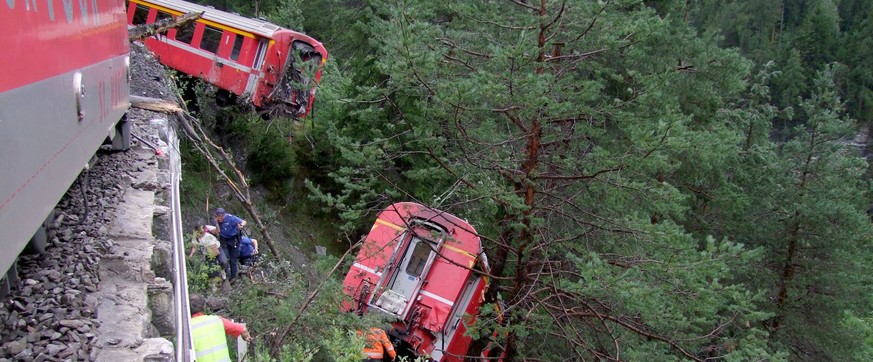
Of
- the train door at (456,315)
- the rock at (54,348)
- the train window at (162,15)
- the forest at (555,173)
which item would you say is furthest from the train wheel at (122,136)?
the train window at (162,15)

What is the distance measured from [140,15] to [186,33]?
1.71 meters

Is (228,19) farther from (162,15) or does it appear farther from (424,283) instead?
(424,283)

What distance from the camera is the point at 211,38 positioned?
595 inches

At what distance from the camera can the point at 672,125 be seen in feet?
20.5

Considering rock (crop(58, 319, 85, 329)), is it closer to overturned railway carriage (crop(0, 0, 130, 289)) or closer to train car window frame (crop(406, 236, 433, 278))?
overturned railway carriage (crop(0, 0, 130, 289))

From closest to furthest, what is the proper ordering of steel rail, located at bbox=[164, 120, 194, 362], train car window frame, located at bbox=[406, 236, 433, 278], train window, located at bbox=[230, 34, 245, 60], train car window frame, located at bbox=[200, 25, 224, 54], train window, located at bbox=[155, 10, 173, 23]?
steel rail, located at bbox=[164, 120, 194, 362]
train car window frame, located at bbox=[406, 236, 433, 278]
train window, located at bbox=[230, 34, 245, 60]
train car window frame, located at bbox=[200, 25, 224, 54]
train window, located at bbox=[155, 10, 173, 23]

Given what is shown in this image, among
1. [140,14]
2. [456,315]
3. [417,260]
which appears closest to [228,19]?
[140,14]

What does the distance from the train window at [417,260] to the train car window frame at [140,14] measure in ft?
34.3

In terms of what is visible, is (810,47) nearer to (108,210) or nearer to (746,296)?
(746,296)

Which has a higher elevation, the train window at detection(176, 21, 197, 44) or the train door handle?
the train door handle

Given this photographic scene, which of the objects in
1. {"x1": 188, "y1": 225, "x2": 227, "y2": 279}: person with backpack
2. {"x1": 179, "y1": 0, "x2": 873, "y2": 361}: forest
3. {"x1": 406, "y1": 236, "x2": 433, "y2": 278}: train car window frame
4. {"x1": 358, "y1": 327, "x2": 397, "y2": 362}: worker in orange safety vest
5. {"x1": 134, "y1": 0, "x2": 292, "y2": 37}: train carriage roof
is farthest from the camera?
{"x1": 134, "y1": 0, "x2": 292, "y2": 37}: train carriage roof

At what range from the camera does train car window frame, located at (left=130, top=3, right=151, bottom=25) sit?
16066mm

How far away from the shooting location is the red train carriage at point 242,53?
47.9 ft

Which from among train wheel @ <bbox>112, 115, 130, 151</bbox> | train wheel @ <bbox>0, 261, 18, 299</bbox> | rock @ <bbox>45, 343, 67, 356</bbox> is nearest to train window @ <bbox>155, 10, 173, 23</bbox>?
train wheel @ <bbox>112, 115, 130, 151</bbox>
